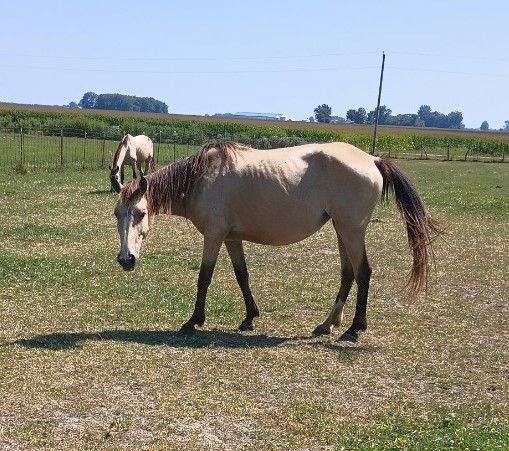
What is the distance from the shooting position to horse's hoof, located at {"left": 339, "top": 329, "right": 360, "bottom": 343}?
28.1ft

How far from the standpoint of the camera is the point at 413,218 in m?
A: 8.91

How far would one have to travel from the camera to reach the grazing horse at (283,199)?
869cm

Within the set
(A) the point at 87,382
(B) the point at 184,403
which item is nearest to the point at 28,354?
(A) the point at 87,382

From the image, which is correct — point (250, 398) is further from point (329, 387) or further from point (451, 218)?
point (451, 218)

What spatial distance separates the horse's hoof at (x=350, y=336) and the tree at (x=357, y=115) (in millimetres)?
152779

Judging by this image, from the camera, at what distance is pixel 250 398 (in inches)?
256

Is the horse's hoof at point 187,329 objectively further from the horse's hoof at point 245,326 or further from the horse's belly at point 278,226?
the horse's belly at point 278,226

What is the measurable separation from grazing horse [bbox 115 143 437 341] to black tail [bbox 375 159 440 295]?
0.01 meters

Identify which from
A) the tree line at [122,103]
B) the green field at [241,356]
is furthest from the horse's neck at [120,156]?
the tree line at [122,103]

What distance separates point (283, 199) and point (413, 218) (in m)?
1.52

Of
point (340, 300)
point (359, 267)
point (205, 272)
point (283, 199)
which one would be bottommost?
point (340, 300)

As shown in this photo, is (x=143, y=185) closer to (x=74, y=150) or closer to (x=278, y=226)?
(x=278, y=226)

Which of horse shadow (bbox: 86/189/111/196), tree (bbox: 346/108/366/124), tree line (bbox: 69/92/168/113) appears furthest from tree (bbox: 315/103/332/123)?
horse shadow (bbox: 86/189/111/196)

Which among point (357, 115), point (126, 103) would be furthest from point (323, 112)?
point (126, 103)
